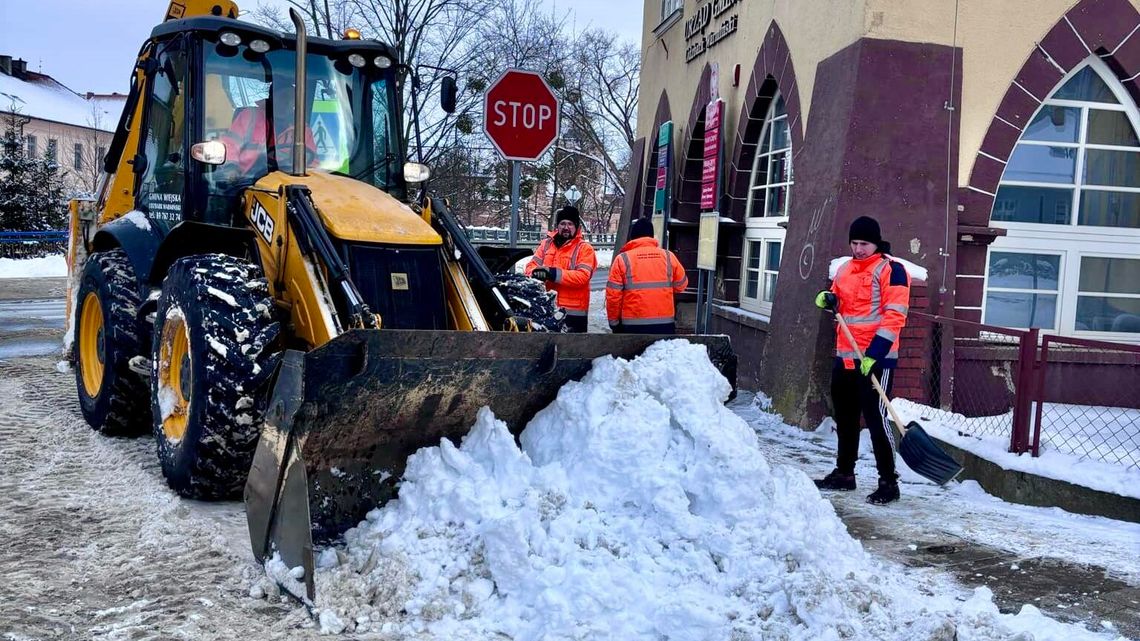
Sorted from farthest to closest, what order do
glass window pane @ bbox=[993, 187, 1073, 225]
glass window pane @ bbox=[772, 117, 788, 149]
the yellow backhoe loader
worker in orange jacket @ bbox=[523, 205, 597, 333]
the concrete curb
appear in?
glass window pane @ bbox=[772, 117, 788, 149] < glass window pane @ bbox=[993, 187, 1073, 225] < worker in orange jacket @ bbox=[523, 205, 597, 333] < the concrete curb < the yellow backhoe loader

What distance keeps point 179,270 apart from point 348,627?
2.39 metres

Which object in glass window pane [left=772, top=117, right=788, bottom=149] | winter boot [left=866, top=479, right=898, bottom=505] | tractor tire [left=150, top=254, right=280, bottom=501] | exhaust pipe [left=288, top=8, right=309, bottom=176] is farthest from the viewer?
glass window pane [left=772, top=117, right=788, bottom=149]

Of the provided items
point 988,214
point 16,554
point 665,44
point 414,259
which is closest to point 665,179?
point 665,44

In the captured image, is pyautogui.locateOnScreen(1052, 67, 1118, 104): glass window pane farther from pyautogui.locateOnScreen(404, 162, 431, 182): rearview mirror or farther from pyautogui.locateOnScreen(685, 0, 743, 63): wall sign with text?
pyautogui.locateOnScreen(404, 162, 431, 182): rearview mirror

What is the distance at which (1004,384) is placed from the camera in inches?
297

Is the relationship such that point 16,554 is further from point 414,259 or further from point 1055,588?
point 1055,588

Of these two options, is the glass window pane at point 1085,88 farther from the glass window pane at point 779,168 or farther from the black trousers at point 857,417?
the black trousers at point 857,417

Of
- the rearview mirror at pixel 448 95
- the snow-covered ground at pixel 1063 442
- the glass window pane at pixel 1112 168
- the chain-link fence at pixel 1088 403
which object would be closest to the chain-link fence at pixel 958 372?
the snow-covered ground at pixel 1063 442

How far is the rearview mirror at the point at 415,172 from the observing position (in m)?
6.21

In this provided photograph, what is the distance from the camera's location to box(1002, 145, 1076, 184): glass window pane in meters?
7.88

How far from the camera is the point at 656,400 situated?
14.5 feet

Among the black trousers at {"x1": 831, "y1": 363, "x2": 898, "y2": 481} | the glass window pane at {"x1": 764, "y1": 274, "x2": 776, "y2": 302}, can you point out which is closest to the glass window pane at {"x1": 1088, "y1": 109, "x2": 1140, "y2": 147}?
the glass window pane at {"x1": 764, "y1": 274, "x2": 776, "y2": 302}

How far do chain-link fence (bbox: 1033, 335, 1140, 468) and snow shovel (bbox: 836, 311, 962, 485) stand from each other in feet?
2.45

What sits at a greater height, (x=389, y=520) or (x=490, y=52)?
(x=490, y=52)
